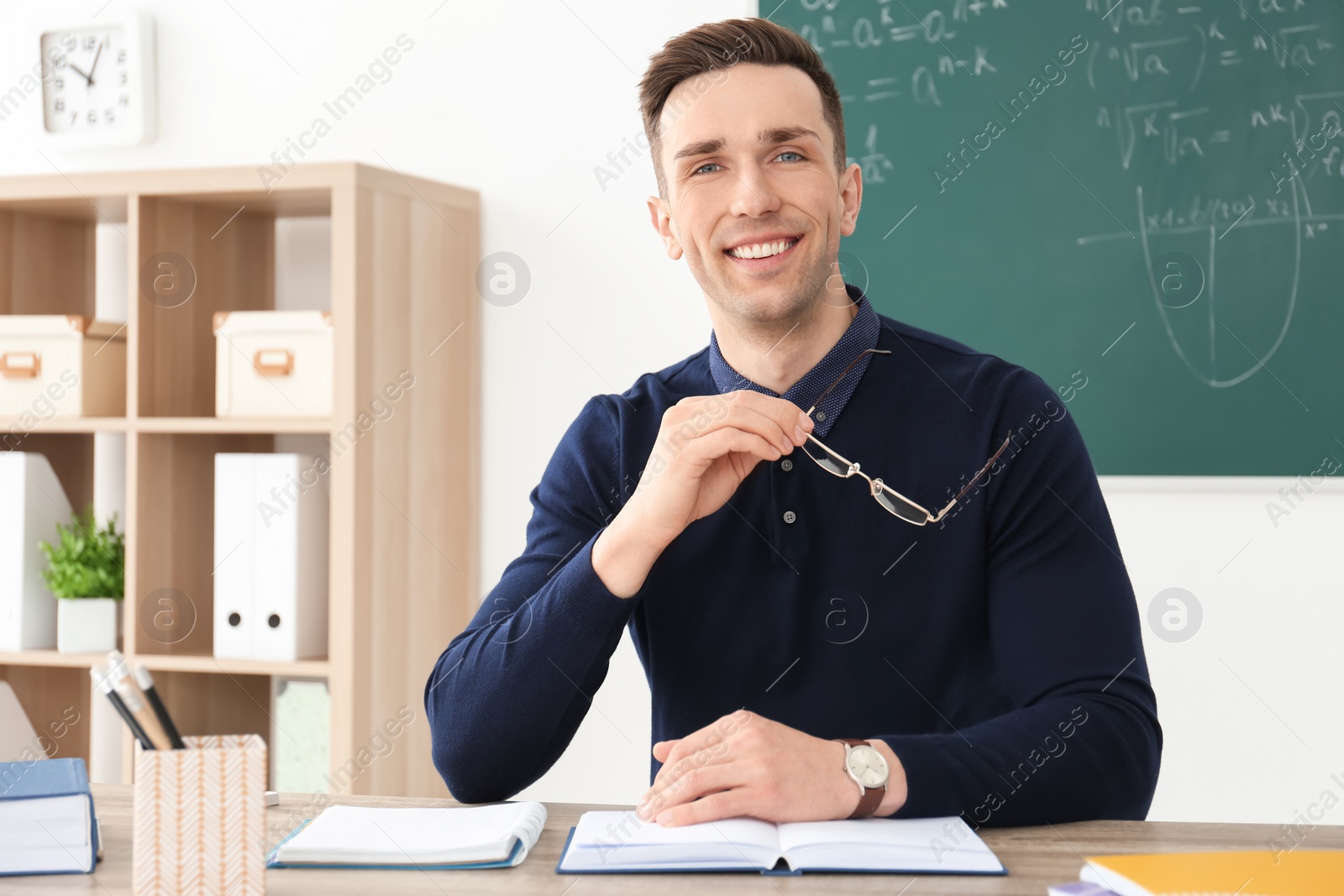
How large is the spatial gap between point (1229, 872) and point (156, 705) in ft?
2.40

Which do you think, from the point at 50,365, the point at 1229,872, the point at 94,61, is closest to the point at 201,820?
the point at 1229,872

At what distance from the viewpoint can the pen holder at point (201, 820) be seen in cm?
75

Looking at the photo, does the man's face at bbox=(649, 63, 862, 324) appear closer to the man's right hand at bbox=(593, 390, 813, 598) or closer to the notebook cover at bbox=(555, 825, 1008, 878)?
the man's right hand at bbox=(593, 390, 813, 598)

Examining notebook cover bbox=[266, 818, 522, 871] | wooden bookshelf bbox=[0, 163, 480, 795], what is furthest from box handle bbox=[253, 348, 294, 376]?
notebook cover bbox=[266, 818, 522, 871]

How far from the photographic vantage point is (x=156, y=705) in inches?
29.2

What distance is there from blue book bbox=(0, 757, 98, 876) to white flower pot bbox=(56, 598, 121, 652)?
1644 millimetres

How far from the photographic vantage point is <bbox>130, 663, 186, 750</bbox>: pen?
72cm

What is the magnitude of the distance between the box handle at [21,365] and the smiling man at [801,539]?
1.54m

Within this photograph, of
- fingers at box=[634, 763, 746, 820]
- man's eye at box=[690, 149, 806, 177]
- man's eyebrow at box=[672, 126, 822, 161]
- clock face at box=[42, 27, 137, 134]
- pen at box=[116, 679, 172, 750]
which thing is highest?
clock face at box=[42, 27, 137, 134]

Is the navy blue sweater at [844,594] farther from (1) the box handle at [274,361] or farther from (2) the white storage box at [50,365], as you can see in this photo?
(2) the white storage box at [50,365]

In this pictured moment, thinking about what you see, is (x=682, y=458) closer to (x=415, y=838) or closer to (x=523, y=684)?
(x=523, y=684)

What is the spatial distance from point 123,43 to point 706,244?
2.00 meters

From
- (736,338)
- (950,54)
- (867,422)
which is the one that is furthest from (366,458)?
(950,54)

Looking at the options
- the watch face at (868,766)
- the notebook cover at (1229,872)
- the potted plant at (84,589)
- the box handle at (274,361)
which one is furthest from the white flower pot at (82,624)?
the notebook cover at (1229,872)
